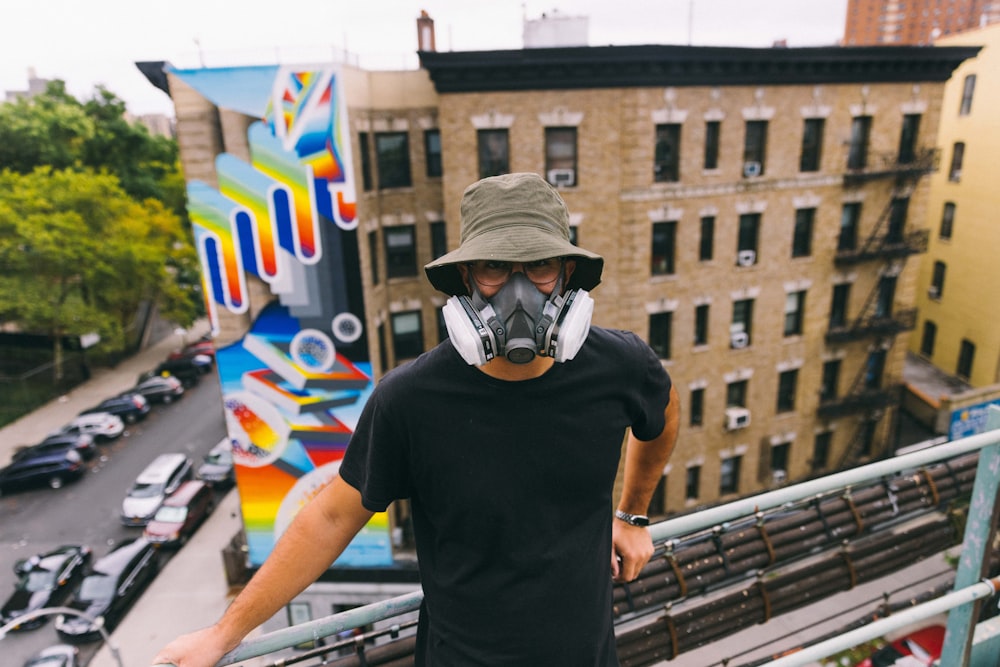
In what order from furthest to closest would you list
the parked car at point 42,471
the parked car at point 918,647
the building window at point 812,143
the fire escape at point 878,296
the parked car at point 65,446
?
the parked car at point 65,446, the parked car at point 42,471, the fire escape at point 878,296, the building window at point 812,143, the parked car at point 918,647

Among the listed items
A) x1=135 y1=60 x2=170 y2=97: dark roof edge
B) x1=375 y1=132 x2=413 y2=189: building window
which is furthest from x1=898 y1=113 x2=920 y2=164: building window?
x1=135 y1=60 x2=170 y2=97: dark roof edge

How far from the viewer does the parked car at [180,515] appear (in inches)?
931

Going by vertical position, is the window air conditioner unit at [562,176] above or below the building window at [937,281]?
above

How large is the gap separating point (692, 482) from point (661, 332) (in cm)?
613

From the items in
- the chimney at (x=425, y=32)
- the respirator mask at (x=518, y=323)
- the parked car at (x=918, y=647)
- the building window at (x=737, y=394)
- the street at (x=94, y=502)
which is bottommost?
the street at (x=94, y=502)

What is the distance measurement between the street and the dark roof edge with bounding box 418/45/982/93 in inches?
834

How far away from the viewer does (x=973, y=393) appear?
25609 mm

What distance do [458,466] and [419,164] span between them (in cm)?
1752

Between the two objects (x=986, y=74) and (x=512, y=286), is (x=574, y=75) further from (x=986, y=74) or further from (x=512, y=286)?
(x=986, y=74)

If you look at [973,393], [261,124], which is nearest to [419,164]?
[261,124]

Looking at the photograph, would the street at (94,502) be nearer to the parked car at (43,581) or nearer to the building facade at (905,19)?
the parked car at (43,581)

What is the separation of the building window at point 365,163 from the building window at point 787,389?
52.0ft

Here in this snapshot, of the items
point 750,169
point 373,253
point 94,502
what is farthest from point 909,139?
point 94,502

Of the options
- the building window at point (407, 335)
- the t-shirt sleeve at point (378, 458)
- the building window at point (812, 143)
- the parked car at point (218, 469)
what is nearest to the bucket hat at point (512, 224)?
the t-shirt sleeve at point (378, 458)
